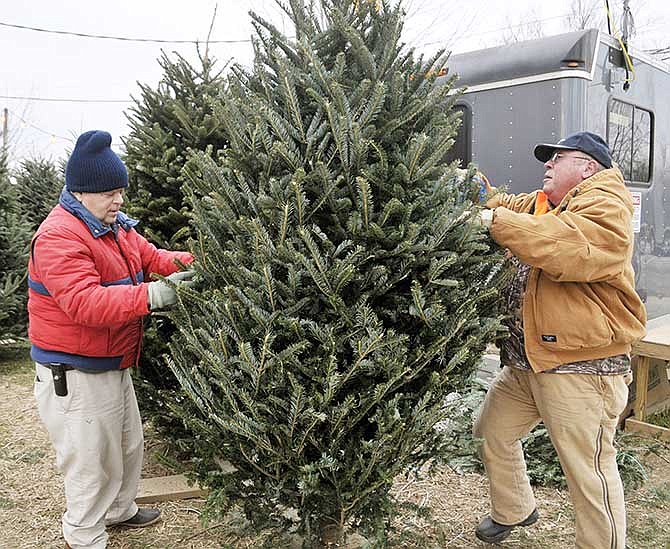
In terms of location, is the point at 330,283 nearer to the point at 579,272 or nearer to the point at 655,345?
the point at 579,272

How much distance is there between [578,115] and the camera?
5145 millimetres

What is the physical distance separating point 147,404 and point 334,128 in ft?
7.68

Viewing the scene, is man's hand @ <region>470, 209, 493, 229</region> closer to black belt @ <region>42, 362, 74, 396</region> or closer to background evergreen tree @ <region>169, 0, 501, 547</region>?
background evergreen tree @ <region>169, 0, 501, 547</region>

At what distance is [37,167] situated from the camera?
39.7 feet

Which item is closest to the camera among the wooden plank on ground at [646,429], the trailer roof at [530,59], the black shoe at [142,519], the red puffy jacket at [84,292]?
the red puffy jacket at [84,292]

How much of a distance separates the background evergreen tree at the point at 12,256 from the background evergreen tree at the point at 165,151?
11.7 feet

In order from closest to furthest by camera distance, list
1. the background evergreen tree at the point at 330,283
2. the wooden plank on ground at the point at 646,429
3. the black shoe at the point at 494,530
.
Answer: the background evergreen tree at the point at 330,283 → the black shoe at the point at 494,530 → the wooden plank on ground at the point at 646,429

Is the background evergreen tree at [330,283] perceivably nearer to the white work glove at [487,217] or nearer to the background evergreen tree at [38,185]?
the white work glove at [487,217]

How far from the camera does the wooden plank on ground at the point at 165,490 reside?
419 centimetres

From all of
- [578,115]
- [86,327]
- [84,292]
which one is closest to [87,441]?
[86,327]

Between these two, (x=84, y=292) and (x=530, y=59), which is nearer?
(x=84, y=292)

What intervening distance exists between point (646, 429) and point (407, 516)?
2669mm

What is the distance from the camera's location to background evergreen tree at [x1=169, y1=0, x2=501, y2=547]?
7.94 feet

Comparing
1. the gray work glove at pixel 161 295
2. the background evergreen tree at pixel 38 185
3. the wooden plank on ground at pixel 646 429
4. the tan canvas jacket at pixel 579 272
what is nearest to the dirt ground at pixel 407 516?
the wooden plank on ground at pixel 646 429
